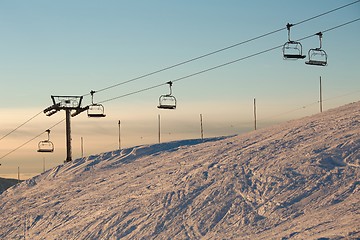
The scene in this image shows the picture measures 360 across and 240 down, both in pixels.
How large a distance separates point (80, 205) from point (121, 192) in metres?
2.83

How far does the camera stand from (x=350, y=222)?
3544 centimetres

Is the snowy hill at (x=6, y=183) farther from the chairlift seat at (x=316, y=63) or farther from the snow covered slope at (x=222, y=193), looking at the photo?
the chairlift seat at (x=316, y=63)

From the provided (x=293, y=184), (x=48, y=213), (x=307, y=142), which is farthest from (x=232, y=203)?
(x=48, y=213)

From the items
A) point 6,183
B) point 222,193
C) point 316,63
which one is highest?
point 316,63

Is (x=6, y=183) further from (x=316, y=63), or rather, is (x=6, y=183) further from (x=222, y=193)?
(x=316, y=63)

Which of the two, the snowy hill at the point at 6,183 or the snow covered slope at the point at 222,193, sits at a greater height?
the snow covered slope at the point at 222,193

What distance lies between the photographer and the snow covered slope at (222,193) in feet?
129

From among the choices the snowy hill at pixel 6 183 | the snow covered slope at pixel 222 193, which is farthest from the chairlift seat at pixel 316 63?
the snowy hill at pixel 6 183

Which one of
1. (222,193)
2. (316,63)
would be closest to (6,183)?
(222,193)

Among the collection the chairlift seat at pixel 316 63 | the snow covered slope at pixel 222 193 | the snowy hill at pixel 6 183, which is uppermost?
the chairlift seat at pixel 316 63

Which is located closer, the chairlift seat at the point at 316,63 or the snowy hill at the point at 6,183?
the chairlift seat at the point at 316,63

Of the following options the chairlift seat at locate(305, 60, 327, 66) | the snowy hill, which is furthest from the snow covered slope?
the snowy hill

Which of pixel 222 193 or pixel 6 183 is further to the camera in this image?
pixel 6 183

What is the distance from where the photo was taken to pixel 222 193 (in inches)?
1761
